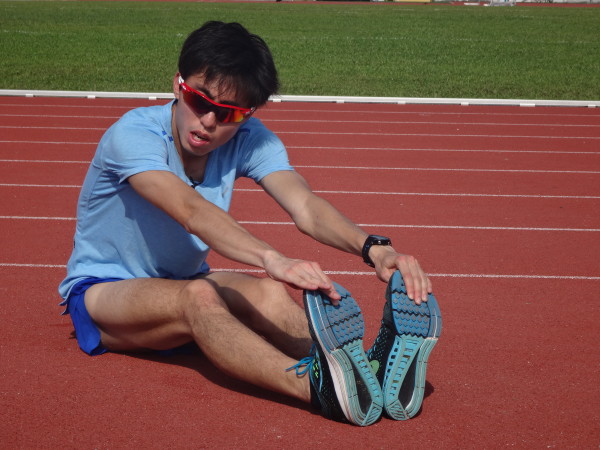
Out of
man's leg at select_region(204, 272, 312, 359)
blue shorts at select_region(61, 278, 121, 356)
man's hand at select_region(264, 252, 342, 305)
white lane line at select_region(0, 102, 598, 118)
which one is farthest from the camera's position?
white lane line at select_region(0, 102, 598, 118)

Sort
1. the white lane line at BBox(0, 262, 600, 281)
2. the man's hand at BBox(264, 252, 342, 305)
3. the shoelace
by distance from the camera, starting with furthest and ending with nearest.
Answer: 1. the white lane line at BBox(0, 262, 600, 281)
2. the shoelace
3. the man's hand at BBox(264, 252, 342, 305)

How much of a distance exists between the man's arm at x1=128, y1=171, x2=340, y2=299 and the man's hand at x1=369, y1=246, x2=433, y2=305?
0.85ft

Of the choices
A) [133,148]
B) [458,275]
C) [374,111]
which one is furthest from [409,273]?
[374,111]

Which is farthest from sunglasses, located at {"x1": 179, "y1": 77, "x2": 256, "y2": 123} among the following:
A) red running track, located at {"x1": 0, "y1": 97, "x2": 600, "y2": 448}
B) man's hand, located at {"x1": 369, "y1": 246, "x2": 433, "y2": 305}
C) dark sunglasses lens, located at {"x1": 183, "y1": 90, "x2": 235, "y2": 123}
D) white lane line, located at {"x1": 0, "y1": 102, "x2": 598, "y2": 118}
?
white lane line, located at {"x1": 0, "y1": 102, "x2": 598, "y2": 118}

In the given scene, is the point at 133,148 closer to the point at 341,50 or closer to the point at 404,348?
the point at 404,348

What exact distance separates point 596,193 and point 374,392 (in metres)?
4.66

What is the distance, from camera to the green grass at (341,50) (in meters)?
14.1

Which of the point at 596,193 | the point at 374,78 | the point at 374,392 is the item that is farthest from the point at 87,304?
the point at 374,78

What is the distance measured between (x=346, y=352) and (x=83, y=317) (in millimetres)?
1117

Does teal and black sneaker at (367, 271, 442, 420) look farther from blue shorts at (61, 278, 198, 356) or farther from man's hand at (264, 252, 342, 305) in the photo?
blue shorts at (61, 278, 198, 356)

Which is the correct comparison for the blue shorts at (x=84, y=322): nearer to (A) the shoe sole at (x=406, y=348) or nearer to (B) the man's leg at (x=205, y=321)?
(B) the man's leg at (x=205, y=321)

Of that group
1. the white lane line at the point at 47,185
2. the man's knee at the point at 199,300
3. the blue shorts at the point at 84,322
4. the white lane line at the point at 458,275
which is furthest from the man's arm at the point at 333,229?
the white lane line at the point at 47,185

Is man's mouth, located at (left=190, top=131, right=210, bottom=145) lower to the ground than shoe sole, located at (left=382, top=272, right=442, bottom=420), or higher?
higher

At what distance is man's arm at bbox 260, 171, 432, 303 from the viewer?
2.94 meters
